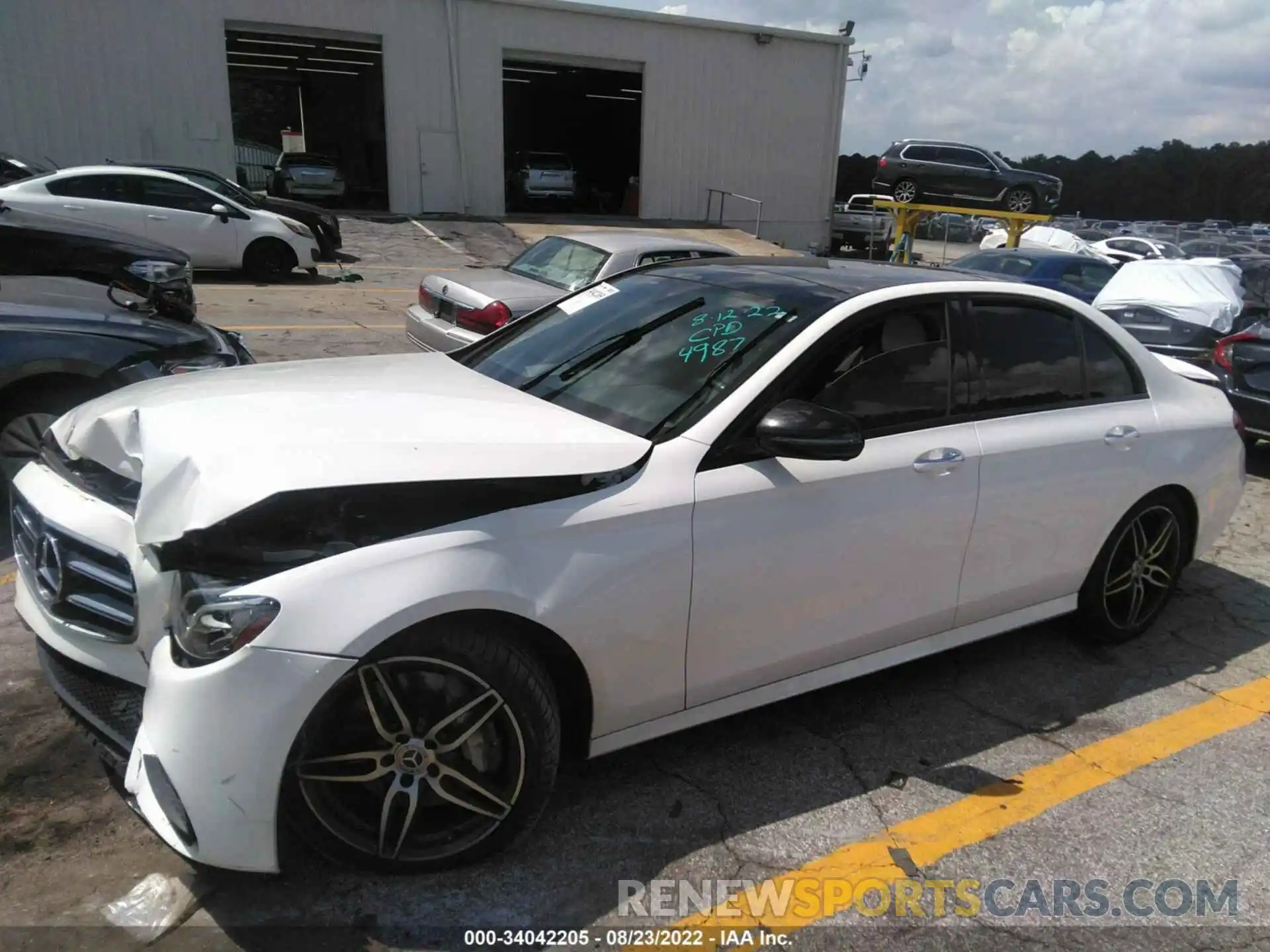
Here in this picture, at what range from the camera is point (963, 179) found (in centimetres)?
2178

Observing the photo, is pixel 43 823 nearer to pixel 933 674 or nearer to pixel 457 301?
pixel 933 674

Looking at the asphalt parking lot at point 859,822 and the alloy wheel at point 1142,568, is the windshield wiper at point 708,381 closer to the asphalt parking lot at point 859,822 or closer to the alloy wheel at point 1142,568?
the asphalt parking lot at point 859,822

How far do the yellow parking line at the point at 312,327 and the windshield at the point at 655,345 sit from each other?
7462mm

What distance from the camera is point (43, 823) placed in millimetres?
2680

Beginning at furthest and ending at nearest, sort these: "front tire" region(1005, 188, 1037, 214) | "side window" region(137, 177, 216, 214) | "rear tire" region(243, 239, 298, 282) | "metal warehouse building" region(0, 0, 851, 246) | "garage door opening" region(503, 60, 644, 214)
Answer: "garage door opening" region(503, 60, 644, 214)
"front tire" region(1005, 188, 1037, 214)
"metal warehouse building" region(0, 0, 851, 246)
"rear tire" region(243, 239, 298, 282)
"side window" region(137, 177, 216, 214)

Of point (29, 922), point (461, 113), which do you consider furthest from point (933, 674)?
point (461, 113)

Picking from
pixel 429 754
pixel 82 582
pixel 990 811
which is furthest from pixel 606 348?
pixel 990 811

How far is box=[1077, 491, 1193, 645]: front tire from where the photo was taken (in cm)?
400

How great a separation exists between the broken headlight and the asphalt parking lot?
74 centimetres

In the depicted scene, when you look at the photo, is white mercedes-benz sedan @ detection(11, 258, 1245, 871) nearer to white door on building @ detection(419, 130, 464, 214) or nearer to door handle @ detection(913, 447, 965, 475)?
door handle @ detection(913, 447, 965, 475)

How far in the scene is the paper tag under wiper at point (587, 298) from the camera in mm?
3820

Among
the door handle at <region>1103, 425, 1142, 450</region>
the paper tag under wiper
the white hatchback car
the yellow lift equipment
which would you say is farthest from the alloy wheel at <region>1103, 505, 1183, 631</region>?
the yellow lift equipment

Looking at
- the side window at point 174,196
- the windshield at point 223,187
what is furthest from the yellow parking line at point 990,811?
the windshield at point 223,187

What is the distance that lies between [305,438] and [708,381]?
1243 millimetres
